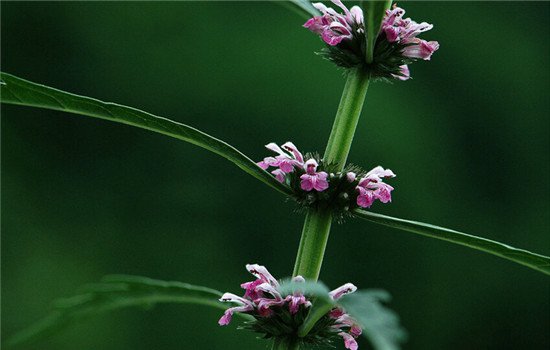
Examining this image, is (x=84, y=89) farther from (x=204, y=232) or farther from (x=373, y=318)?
(x=373, y=318)

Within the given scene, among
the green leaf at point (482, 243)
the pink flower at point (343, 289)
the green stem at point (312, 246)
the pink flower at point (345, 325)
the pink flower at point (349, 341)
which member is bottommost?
the pink flower at point (349, 341)

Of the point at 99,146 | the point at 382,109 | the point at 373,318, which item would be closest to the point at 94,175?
the point at 99,146

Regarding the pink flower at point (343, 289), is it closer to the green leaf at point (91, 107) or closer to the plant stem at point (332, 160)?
the plant stem at point (332, 160)

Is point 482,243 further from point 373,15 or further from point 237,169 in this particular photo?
point 237,169

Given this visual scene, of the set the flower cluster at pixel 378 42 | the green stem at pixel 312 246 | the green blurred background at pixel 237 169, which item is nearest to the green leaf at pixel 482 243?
the green stem at pixel 312 246

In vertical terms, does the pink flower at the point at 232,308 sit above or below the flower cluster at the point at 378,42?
below

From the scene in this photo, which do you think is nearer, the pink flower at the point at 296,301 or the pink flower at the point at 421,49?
the pink flower at the point at 296,301
